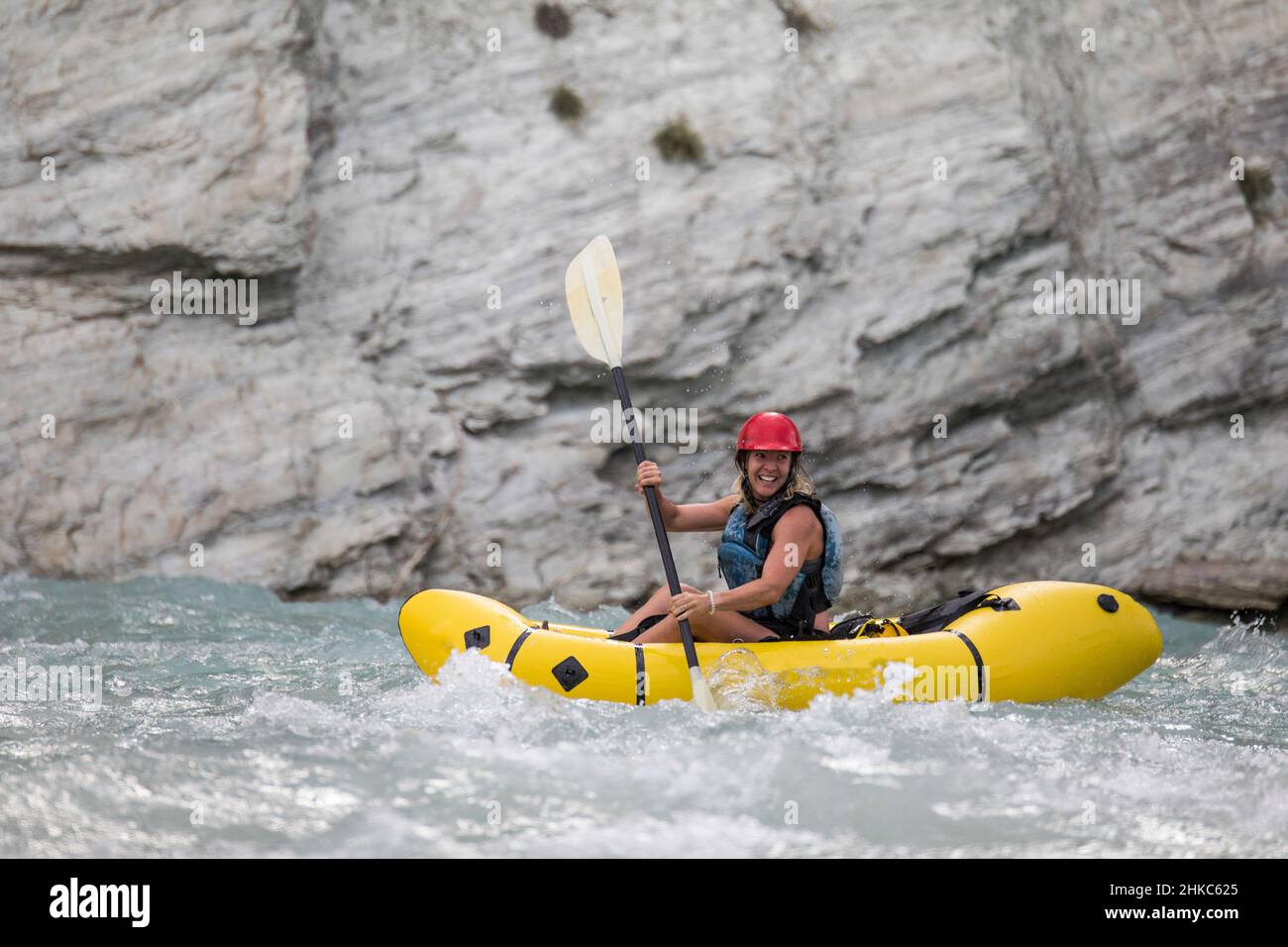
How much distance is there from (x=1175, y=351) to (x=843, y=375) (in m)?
2.90

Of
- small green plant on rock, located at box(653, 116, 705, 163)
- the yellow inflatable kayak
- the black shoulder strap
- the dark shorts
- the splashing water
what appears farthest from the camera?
small green plant on rock, located at box(653, 116, 705, 163)

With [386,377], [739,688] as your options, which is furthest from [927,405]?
[739,688]

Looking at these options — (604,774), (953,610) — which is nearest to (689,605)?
(604,774)

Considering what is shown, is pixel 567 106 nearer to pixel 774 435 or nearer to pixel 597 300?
pixel 597 300

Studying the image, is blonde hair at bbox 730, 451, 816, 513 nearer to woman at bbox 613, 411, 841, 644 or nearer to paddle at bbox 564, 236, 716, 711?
woman at bbox 613, 411, 841, 644

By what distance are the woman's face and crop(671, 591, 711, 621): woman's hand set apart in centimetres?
54

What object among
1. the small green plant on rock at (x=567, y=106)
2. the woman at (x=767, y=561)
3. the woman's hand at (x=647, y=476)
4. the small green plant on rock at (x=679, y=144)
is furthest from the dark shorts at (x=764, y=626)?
the small green plant on rock at (x=567, y=106)

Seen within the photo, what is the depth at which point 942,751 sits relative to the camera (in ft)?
13.9

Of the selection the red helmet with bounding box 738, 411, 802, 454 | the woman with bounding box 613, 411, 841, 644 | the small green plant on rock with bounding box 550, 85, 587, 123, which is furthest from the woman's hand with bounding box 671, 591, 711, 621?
the small green plant on rock with bounding box 550, 85, 587, 123

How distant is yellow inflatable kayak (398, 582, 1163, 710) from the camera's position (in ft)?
15.9

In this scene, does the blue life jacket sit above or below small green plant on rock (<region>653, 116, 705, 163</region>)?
below

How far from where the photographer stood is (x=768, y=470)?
512 cm

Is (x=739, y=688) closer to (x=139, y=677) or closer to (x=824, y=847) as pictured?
(x=824, y=847)

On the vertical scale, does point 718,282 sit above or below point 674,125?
below
